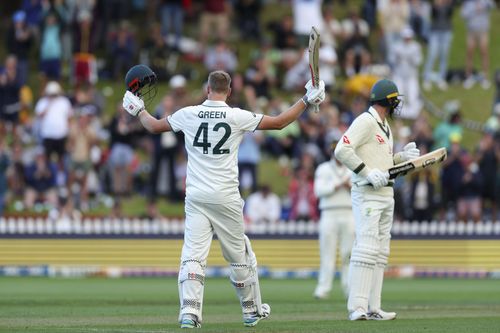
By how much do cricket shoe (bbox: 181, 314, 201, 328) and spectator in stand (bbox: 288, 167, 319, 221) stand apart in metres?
15.3

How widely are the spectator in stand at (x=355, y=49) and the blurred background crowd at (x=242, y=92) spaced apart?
0.05 meters

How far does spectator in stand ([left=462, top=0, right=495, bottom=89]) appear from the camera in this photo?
3575 cm

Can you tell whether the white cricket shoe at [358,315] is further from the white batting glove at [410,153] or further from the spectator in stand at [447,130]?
the spectator in stand at [447,130]

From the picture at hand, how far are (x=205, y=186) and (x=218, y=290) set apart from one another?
936cm

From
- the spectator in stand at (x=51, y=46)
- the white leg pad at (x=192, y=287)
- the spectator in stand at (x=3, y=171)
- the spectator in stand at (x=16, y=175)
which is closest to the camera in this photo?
the white leg pad at (x=192, y=287)

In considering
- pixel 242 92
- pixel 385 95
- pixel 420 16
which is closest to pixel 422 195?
pixel 242 92

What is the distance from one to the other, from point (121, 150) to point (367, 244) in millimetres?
15853

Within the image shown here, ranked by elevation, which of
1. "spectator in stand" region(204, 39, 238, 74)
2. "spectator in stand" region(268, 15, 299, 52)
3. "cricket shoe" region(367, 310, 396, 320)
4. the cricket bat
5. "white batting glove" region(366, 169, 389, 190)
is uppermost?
"spectator in stand" region(268, 15, 299, 52)

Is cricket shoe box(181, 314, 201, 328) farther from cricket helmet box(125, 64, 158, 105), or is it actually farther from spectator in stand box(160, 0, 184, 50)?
spectator in stand box(160, 0, 184, 50)

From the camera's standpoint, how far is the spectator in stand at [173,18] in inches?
1415

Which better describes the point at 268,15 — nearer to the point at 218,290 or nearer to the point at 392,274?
the point at 392,274

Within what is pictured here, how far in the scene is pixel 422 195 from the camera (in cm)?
2961

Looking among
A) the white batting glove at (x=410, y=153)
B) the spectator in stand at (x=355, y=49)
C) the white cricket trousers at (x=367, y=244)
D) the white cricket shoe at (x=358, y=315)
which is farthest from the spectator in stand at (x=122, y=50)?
the white cricket shoe at (x=358, y=315)

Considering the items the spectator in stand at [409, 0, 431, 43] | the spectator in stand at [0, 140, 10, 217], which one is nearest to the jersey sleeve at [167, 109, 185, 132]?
the spectator in stand at [0, 140, 10, 217]
